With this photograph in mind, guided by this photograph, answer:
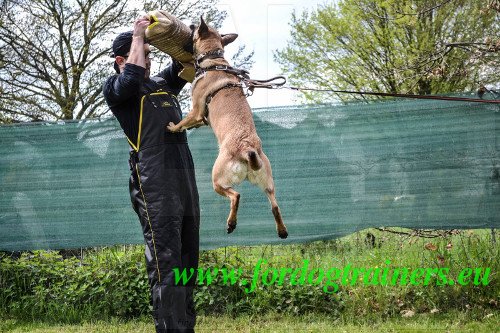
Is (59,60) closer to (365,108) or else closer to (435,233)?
(365,108)

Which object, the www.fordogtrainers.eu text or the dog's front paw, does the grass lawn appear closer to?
the www.fordogtrainers.eu text

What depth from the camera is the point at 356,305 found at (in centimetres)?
516

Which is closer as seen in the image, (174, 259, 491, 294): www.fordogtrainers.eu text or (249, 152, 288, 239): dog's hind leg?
(249, 152, 288, 239): dog's hind leg

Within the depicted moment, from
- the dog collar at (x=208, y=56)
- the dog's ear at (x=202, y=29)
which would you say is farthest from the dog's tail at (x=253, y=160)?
the dog's ear at (x=202, y=29)

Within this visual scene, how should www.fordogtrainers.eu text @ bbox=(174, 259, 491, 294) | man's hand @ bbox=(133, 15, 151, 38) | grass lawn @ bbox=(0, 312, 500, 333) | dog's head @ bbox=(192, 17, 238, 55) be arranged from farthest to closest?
www.fordogtrainers.eu text @ bbox=(174, 259, 491, 294) < grass lawn @ bbox=(0, 312, 500, 333) < dog's head @ bbox=(192, 17, 238, 55) < man's hand @ bbox=(133, 15, 151, 38)

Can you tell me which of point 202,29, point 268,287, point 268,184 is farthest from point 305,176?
point 202,29

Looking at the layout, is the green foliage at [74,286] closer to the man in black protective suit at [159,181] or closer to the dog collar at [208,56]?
the man in black protective suit at [159,181]

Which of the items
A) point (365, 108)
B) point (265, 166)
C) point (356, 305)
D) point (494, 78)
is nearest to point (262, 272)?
point (356, 305)

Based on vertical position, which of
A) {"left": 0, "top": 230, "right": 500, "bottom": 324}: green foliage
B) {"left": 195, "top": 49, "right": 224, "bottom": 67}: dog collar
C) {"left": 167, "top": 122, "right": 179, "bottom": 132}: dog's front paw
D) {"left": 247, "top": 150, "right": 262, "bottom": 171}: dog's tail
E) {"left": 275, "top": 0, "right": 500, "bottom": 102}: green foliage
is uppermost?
{"left": 275, "top": 0, "right": 500, "bottom": 102}: green foliage

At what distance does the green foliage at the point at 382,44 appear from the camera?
8703mm

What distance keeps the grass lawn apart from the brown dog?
2073 mm

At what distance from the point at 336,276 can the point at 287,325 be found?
713 millimetres

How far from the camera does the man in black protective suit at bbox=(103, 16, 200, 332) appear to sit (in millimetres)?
3295

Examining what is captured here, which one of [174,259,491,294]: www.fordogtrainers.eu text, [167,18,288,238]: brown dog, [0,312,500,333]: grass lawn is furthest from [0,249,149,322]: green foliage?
[167,18,288,238]: brown dog
